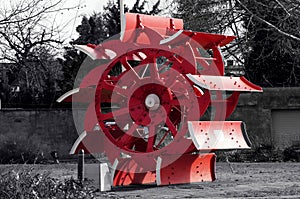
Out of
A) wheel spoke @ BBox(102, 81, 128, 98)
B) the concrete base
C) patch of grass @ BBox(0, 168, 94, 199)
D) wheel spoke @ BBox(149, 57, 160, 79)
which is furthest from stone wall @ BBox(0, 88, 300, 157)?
patch of grass @ BBox(0, 168, 94, 199)

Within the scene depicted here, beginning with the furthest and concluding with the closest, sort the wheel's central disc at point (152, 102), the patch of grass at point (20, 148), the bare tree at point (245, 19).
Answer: the patch of grass at point (20, 148) → the bare tree at point (245, 19) → the wheel's central disc at point (152, 102)

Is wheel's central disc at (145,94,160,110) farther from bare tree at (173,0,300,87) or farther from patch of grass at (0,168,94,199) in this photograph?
bare tree at (173,0,300,87)

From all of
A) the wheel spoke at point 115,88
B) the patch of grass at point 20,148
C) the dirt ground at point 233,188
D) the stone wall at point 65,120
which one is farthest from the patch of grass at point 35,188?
the stone wall at point 65,120

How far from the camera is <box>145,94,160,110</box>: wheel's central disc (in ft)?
45.1

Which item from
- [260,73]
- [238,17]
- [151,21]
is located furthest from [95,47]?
[260,73]

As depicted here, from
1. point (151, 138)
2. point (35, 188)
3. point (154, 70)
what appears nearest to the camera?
point (35, 188)

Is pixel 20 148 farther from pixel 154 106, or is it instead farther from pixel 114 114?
pixel 154 106

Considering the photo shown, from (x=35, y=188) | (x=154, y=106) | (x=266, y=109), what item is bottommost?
(x=35, y=188)

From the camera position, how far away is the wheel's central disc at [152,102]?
541 inches

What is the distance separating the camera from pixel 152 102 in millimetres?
13781

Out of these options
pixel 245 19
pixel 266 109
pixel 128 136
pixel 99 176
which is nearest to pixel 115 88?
pixel 128 136

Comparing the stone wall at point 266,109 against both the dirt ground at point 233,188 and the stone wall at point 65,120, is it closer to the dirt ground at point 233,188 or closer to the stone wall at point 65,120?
the stone wall at point 65,120

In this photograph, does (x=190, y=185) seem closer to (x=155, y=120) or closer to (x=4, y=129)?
(x=155, y=120)

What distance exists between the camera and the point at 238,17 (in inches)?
966
